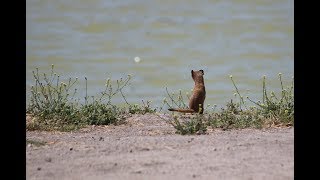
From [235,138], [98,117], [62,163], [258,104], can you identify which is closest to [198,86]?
[258,104]

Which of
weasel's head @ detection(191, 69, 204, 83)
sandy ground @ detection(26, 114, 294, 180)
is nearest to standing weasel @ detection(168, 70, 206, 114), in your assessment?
weasel's head @ detection(191, 69, 204, 83)

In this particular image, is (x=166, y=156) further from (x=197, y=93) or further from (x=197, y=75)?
(x=197, y=75)

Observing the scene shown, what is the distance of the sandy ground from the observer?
18.0 feet

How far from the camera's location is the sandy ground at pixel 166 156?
548 cm

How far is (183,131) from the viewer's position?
845 cm

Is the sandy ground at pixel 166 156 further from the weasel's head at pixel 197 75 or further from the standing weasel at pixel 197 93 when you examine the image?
the weasel's head at pixel 197 75

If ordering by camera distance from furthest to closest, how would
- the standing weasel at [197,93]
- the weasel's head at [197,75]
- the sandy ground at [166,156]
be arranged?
the weasel's head at [197,75] < the standing weasel at [197,93] < the sandy ground at [166,156]

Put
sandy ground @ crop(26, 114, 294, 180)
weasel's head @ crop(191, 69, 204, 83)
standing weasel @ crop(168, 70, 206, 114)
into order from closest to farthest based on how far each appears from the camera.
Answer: sandy ground @ crop(26, 114, 294, 180) < standing weasel @ crop(168, 70, 206, 114) < weasel's head @ crop(191, 69, 204, 83)

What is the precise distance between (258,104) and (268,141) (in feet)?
9.93

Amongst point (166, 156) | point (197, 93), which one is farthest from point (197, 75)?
point (166, 156)

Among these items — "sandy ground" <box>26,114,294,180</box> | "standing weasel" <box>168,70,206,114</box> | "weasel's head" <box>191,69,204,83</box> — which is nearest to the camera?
"sandy ground" <box>26,114,294,180</box>

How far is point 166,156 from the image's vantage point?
6246mm

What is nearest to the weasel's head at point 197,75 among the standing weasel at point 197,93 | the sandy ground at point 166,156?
the standing weasel at point 197,93

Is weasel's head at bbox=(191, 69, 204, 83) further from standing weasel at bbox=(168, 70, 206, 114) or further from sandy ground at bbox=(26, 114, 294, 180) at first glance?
sandy ground at bbox=(26, 114, 294, 180)
